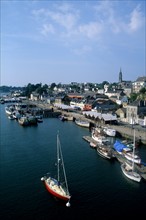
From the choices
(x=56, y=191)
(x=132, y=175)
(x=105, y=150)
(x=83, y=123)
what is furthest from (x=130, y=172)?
(x=83, y=123)

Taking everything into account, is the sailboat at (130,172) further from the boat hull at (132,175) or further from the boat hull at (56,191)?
the boat hull at (56,191)

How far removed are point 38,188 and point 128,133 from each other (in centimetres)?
2438

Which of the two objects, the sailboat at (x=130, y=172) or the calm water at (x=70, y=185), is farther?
the sailboat at (x=130, y=172)

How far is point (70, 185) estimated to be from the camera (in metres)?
26.6

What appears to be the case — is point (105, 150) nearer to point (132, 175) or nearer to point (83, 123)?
point (132, 175)

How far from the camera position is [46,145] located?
43031mm

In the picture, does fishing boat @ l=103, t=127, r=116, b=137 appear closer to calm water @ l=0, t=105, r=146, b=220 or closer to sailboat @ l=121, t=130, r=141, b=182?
calm water @ l=0, t=105, r=146, b=220

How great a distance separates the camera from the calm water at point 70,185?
22109 mm

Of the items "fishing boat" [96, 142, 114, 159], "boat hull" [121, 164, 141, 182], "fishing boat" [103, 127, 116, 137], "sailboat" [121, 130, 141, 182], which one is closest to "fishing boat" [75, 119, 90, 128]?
"fishing boat" [103, 127, 116, 137]

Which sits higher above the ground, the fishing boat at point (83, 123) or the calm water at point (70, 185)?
A: the fishing boat at point (83, 123)

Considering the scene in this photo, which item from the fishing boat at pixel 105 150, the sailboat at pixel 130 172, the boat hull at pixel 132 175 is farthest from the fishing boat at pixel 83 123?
the boat hull at pixel 132 175

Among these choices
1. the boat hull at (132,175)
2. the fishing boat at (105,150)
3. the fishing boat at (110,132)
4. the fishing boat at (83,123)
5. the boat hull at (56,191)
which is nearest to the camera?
the boat hull at (56,191)

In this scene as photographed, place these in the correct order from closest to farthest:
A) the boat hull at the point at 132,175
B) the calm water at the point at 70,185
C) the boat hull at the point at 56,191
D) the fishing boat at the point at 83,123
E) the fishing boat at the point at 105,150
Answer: the calm water at the point at 70,185
the boat hull at the point at 56,191
the boat hull at the point at 132,175
the fishing boat at the point at 105,150
the fishing boat at the point at 83,123

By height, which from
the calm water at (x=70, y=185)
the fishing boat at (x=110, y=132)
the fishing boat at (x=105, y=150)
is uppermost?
the fishing boat at (x=110, y=132)
